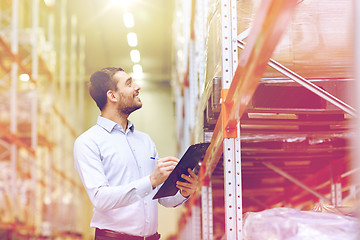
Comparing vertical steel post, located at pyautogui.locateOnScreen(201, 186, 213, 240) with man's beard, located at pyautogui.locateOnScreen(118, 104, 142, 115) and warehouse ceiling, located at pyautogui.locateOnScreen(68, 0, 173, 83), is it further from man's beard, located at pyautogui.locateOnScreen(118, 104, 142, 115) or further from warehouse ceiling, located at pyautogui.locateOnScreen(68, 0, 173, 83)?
warehouse ceiling, located at pyautogui.locateOnScreen(68, 0, 173, 83)

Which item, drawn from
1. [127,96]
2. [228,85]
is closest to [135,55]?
[127,96]

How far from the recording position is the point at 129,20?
1459 centimetres

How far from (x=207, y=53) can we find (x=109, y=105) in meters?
0.80

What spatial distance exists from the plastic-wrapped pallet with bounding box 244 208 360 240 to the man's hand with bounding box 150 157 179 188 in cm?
70

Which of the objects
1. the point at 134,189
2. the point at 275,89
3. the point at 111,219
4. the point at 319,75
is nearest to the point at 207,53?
the point at 275,89

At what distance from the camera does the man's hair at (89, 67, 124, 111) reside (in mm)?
3449

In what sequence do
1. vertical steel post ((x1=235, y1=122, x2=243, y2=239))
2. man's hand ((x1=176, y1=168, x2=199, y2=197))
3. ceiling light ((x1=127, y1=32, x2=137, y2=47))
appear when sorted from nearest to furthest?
vertical steel post ((x1=235, y1=122, x2=243, y2=239)) → man's hand ((x1=176, y1=168, x2=199, y2=197)) → ceiling light ((x1=127, y1=32, x2=137, y2=47))

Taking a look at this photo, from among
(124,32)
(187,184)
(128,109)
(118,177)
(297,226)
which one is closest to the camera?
(297,226)

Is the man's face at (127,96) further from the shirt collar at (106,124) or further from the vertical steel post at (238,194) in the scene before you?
the vertical steel post at (238,194)

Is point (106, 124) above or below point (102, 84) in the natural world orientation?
below

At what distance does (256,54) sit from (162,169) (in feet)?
4.73

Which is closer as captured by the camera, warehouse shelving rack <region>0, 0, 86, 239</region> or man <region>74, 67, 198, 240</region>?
man <region>74, 67, 198, 240</region>

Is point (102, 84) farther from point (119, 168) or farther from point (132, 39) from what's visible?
point (132, 39)

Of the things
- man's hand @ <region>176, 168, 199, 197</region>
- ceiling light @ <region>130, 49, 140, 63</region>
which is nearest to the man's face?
man's hand @ <region>176, 168, 199, 197</region>
